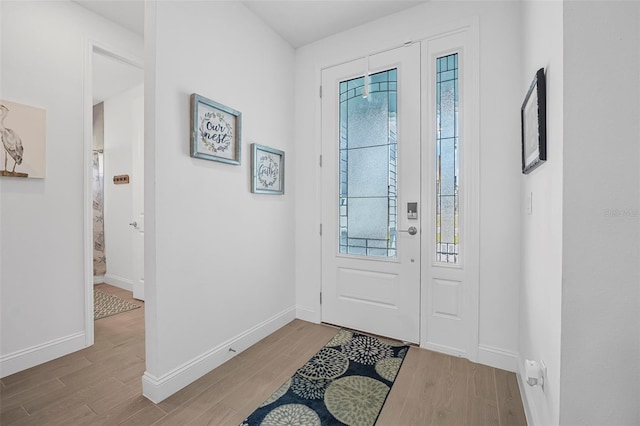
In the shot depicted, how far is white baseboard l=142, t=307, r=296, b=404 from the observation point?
5.54ft

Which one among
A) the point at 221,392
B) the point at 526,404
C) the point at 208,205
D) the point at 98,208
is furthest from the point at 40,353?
the point at 526,404

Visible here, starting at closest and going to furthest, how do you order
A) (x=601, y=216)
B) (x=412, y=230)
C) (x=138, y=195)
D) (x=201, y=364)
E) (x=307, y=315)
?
1. (x=601, y=216)
2. (x=201, y=364)
3. (x=412, y=230)
4. (x=307, y=315)
5. (x=138, y=195)

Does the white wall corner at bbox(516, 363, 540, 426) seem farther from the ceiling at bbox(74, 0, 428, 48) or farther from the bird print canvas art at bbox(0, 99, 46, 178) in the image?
the bird print canvas art at bbox(0, 99, 46, 178)

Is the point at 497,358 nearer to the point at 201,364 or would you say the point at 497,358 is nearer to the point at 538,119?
the point at 538,119

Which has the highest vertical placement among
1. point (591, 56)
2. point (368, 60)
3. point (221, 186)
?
point (368, 60)

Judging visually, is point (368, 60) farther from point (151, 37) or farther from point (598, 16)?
point (598, 16)

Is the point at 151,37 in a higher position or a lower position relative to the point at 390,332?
higher

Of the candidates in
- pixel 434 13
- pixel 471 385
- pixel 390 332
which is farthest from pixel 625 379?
pixel 434 13

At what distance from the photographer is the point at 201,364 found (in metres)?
1.94

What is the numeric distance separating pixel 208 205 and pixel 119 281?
3.01 meters

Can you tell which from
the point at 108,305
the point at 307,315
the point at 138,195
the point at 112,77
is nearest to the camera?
the point at 307,315

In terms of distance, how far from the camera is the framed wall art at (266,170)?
2.41 m

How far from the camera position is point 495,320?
2037mm

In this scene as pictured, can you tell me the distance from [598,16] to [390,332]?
228cm
